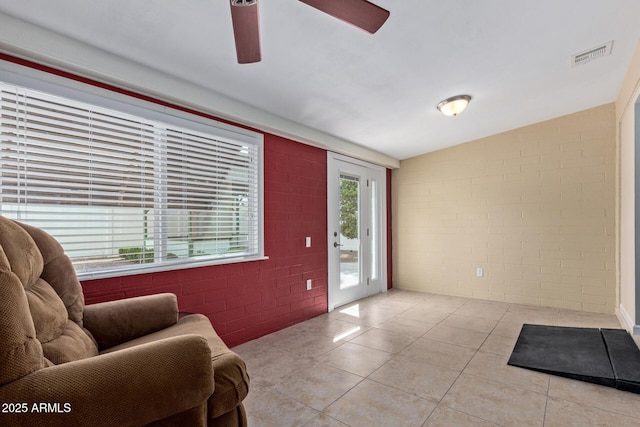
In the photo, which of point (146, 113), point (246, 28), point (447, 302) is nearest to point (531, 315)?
point (447, 302)

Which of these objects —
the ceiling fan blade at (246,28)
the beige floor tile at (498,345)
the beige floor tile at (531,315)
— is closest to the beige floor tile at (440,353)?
the beige floor tile at (498,345)

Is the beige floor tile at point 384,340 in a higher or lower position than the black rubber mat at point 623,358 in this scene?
lower

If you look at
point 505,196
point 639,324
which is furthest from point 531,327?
point 505,196

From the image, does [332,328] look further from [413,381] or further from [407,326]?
[413,381]

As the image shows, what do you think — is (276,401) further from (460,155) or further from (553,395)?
(460,155)

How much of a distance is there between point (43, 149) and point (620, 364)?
4359 mm

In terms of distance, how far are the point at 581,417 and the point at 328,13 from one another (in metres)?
2.63

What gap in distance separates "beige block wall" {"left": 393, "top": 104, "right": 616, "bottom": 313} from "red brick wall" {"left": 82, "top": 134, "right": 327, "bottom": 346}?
2.07 metres

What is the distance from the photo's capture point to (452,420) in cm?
188

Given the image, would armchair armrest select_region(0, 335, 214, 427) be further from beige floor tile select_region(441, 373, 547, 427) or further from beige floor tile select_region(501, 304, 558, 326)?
beige floor tile select_region(501, 304, 558, 326)

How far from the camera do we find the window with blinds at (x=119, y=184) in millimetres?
1925

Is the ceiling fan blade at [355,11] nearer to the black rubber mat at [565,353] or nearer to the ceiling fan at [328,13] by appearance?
the ceiling fan at [328,13]

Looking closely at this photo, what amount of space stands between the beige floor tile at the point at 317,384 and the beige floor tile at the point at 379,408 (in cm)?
7

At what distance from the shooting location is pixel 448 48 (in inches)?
94.5
